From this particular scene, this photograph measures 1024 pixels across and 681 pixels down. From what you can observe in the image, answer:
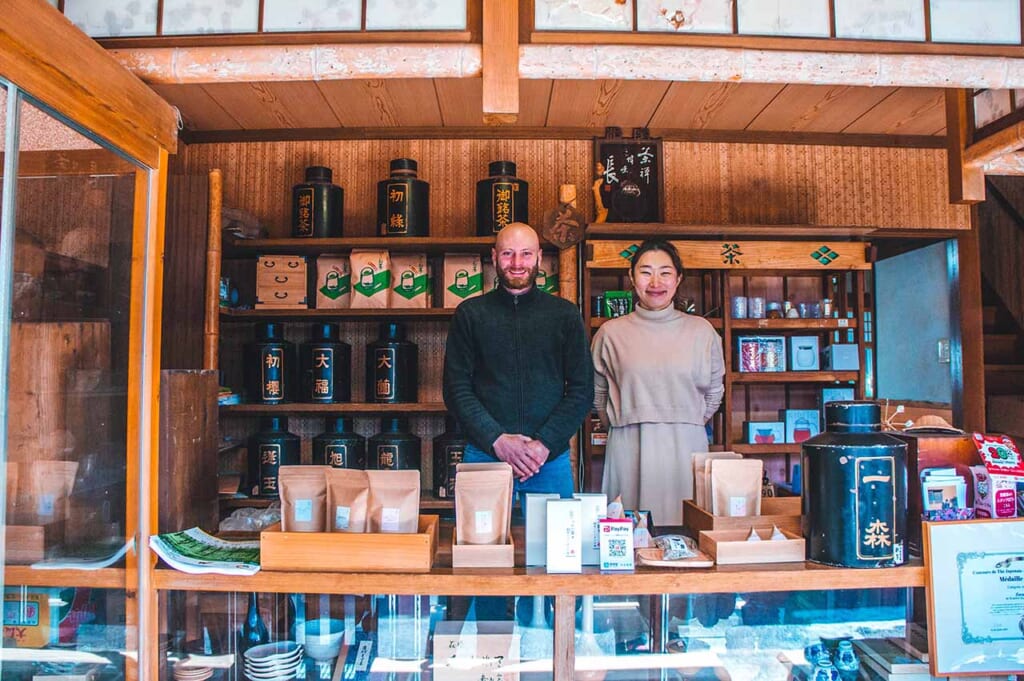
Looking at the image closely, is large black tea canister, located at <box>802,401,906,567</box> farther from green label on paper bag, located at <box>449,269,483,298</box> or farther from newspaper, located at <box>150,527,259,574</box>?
green label on paper bag, located at <box>449,269,483,298</box>

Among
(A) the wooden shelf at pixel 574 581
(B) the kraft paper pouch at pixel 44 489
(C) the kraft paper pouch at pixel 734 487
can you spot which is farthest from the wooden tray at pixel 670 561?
(B) the kraft paper pouch at pixel 44 489

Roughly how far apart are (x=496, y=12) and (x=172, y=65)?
33.8 inches

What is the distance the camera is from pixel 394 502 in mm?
1479

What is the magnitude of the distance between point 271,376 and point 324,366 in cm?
25

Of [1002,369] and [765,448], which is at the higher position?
[1002,369]

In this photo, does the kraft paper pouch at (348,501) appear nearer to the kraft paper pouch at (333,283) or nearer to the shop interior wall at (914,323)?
the kraft paper pouch at (333,283)

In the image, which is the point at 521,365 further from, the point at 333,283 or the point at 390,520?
the point at 333,283

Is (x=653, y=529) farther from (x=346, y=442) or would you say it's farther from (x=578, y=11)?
(x=346, y=442)

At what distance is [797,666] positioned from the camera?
1.57 m

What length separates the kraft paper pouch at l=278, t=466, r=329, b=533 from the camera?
4.88ft

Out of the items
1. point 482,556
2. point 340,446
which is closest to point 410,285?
point 340,446

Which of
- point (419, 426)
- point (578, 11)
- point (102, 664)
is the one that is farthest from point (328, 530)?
point (419, 426)

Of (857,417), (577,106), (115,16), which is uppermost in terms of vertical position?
(577,106)

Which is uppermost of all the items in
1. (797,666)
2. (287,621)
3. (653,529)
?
(653,529)
